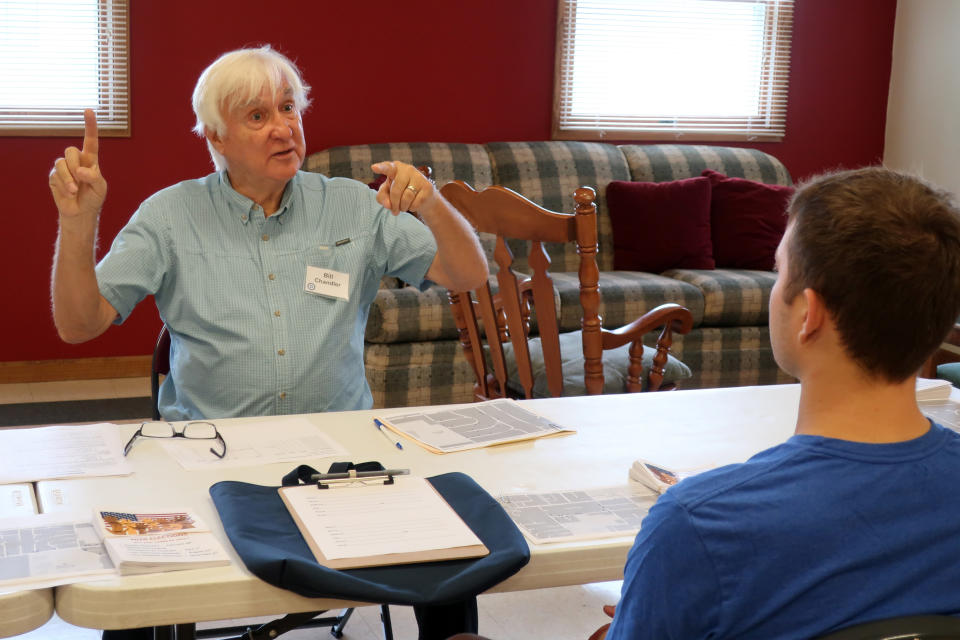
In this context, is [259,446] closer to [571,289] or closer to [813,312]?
[813,312]

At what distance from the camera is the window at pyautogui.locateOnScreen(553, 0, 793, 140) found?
535cm

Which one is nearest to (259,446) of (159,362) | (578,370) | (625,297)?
(159,362)

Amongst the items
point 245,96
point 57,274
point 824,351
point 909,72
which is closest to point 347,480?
point 824,351

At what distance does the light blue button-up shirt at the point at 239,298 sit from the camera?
2.07m

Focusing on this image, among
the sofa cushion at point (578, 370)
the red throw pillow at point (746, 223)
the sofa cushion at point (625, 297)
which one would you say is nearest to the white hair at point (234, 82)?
the sofa cushion at point (578, 370)

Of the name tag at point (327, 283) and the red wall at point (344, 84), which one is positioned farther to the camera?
the red wall at point (344, 84)

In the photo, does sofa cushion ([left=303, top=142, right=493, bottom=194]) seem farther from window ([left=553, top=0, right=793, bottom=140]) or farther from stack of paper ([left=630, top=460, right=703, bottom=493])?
stack of paper ([left=630, top=460, right=703, bottom=493])

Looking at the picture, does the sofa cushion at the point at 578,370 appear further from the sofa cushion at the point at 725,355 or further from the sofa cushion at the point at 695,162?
the sofa cushion at the point at 695,162

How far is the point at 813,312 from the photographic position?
35.4 inches

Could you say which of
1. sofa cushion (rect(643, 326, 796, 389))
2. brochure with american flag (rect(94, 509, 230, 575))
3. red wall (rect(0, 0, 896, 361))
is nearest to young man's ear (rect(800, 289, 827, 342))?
brochure with american flag (rect(94, 509, 230, 575))

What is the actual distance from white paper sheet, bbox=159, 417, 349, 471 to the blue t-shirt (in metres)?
0.80

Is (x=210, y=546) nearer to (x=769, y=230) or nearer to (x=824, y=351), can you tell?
(x=824, y=351)

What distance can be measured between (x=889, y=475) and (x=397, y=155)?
401 centimetres

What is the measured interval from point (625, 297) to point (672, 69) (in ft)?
5.77
